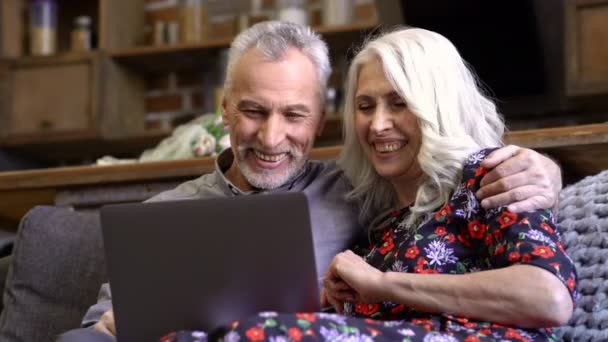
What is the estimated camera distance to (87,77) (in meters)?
3.39

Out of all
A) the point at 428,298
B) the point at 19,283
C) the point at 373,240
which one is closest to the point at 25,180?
the point at 19,283

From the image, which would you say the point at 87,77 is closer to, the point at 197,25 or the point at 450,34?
the point at 197,25

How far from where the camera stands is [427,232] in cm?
147

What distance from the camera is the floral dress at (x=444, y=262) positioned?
1.14m

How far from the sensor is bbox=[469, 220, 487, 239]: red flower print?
141 centimetres

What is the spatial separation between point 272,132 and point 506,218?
548 millimetres

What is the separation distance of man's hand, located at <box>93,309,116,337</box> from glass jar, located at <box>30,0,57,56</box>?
217cm

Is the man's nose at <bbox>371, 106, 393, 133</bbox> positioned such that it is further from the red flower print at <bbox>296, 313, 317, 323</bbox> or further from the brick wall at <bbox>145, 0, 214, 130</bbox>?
the brick wall at <bbox>145, 0, 214, 130</bbox>

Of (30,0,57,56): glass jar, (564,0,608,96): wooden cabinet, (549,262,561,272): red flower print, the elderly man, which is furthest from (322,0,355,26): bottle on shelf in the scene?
(549,262,561,272): red flower print

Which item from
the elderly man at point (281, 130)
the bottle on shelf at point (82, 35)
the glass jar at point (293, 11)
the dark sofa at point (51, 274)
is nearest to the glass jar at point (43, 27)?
the bottle on shelf at point (82, 35)

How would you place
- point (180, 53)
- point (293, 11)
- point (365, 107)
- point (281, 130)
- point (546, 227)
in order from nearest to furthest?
point (546, 227)
point (365, 107)
point (281, 130)
point (293, 11)
point (180, 53)

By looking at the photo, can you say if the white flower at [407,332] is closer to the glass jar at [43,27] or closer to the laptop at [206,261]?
the laptop at [206,261]

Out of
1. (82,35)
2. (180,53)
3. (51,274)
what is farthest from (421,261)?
(82,35)

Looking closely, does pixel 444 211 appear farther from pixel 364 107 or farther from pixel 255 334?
pixel 255 334
